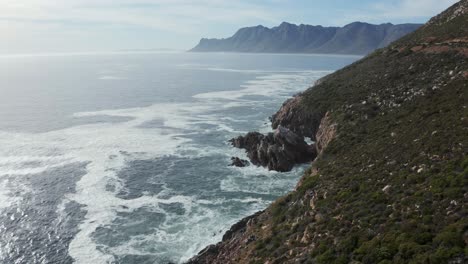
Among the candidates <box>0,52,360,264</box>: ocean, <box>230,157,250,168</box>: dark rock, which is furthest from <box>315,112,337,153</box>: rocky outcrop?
<box>230,157,250,168</box>: dark rock

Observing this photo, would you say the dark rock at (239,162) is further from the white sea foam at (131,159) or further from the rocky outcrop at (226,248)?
the rocky outcrop at (226,248)

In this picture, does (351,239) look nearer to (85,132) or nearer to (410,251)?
(410,251)

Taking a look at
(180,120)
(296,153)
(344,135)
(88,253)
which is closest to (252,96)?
(180,120)

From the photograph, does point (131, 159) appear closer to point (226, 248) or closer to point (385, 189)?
point (226, 248)

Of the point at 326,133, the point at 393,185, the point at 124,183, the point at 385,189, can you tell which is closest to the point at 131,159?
the point at 124,183

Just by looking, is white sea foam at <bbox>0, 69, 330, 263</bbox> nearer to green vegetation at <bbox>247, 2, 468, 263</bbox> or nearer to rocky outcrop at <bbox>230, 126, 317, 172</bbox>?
rocky outcrop at <bbox>230, 126, 317, 172</bbox>

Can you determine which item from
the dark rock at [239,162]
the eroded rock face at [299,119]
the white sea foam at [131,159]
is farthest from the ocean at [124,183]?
the eroded rock face at [299,119]
